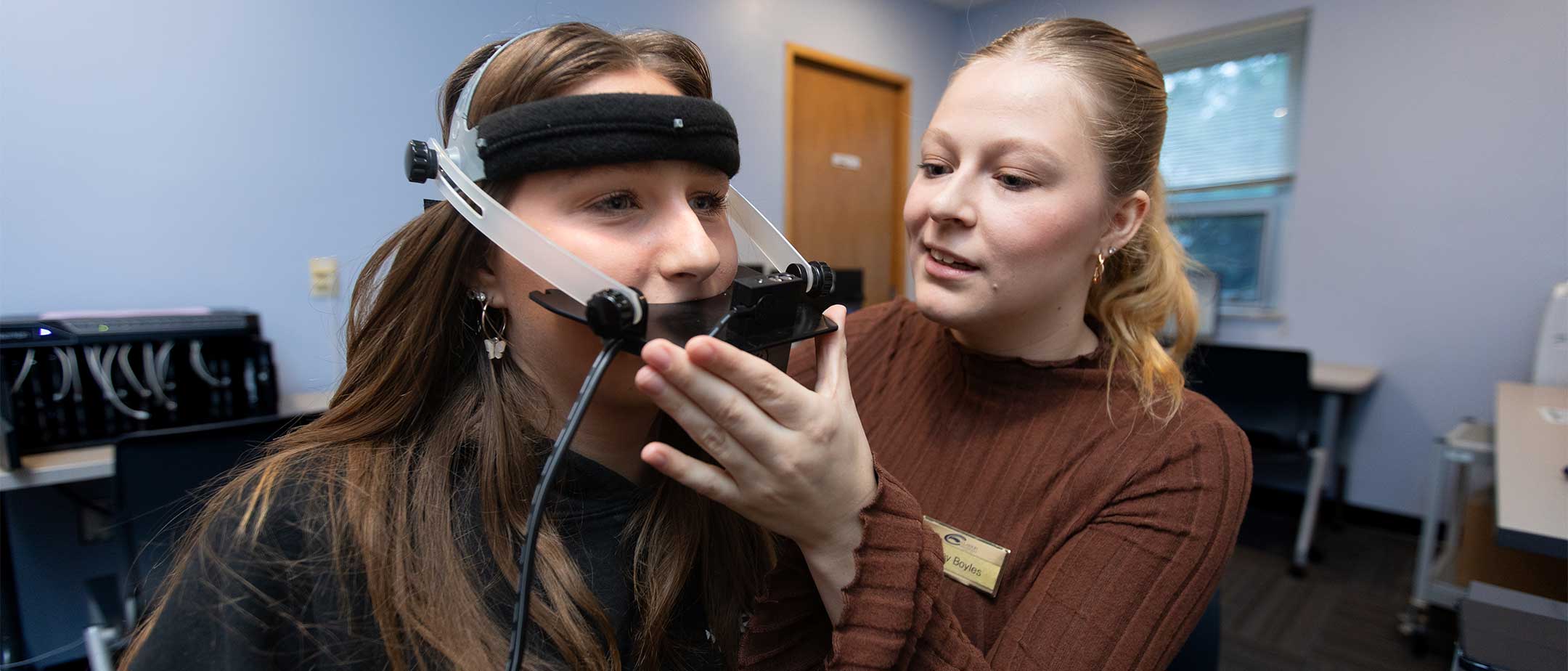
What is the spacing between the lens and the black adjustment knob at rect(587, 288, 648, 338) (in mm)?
539

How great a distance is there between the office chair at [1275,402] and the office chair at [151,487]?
10.4 ft

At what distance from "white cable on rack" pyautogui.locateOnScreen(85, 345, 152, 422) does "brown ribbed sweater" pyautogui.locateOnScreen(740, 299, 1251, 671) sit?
6.66ft

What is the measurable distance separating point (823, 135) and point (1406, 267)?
9.50ft

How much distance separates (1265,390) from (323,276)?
3812mm

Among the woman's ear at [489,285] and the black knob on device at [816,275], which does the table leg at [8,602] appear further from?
the black knob on device at [816,275]

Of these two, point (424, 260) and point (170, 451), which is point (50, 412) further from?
point (424, 260)

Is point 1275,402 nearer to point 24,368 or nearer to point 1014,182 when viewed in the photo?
point 1014,182

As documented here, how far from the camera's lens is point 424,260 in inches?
29.9

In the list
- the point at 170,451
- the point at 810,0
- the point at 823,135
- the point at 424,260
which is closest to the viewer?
the point at 424,260

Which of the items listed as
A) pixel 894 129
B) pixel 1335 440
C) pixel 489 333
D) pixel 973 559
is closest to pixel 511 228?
pixel 489 333

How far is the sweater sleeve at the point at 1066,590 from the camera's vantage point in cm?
66

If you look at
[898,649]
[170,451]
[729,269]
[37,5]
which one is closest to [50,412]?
[170,451]

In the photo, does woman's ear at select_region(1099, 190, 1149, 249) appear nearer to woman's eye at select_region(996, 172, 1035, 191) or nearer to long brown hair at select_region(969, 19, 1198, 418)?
long brown hair at select_region(969, 19, 1198, 418)

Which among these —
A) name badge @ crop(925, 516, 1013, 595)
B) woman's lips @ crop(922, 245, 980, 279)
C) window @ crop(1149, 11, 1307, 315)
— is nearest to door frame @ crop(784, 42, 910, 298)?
window @ crop(1149, 11, 1307, 315)
